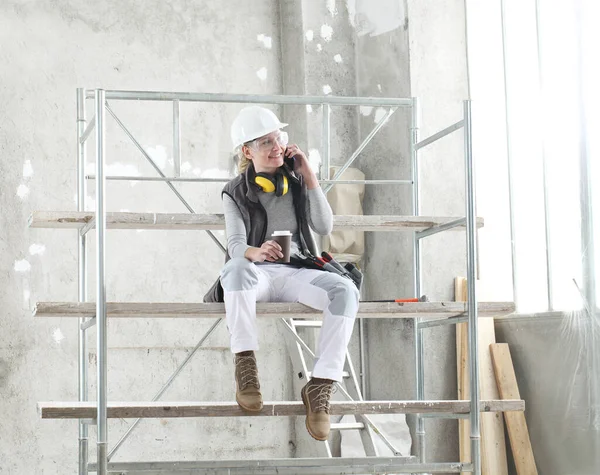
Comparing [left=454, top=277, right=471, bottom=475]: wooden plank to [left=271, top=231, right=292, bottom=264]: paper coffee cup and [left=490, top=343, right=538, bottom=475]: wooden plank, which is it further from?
[left=271, top=231, right=292, bottom=264]: paper coffee cup

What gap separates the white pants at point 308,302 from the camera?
4121mm

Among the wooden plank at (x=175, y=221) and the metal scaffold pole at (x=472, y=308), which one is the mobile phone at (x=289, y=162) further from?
the metal scaffold pole at (x=472, y=308)

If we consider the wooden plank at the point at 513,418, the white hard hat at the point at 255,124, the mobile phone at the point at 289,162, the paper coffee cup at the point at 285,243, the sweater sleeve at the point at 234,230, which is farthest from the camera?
the wooden plank at the point at 513,418

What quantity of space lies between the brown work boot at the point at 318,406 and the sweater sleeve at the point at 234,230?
68 cm

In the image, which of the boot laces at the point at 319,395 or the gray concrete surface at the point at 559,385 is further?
the gray concrete surface at the point at 559,385

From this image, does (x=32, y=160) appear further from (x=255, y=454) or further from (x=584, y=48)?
(x=584, y=48)

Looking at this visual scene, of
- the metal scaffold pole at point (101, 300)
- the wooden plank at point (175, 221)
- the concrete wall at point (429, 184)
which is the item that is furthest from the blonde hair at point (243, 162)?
the concrete wall at point (429, 184)

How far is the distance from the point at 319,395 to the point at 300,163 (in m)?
1.11

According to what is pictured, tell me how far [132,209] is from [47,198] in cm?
56

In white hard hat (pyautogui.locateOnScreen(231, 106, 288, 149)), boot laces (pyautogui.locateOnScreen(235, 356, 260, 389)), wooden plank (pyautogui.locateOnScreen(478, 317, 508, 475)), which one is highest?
white hard hat (pyautogui.locateOnScreen(231, 106, 288, 149))

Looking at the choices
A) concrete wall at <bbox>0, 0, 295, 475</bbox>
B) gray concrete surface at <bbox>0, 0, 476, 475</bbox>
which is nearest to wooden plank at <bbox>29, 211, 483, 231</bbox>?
gray concrete surface at <bbox>0, 0, 476, 475</bbox>

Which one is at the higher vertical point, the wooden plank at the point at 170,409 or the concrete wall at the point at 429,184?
the concrete wall at the point at 429,184

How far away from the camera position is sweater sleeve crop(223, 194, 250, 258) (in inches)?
172

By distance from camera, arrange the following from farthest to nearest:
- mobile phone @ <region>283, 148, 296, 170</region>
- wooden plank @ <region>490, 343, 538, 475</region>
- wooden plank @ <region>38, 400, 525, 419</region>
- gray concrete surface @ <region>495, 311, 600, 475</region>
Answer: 1. wooden plank @ <region>490, 343, 538, 475</region>
2. gray concrete surface @ <region>495, 311, 600, 475</region>
3. mobile phone @ <region>283, 148, 296, 170</region>
4. wooden plank @ <region>38, 400, 525, 419</region>
